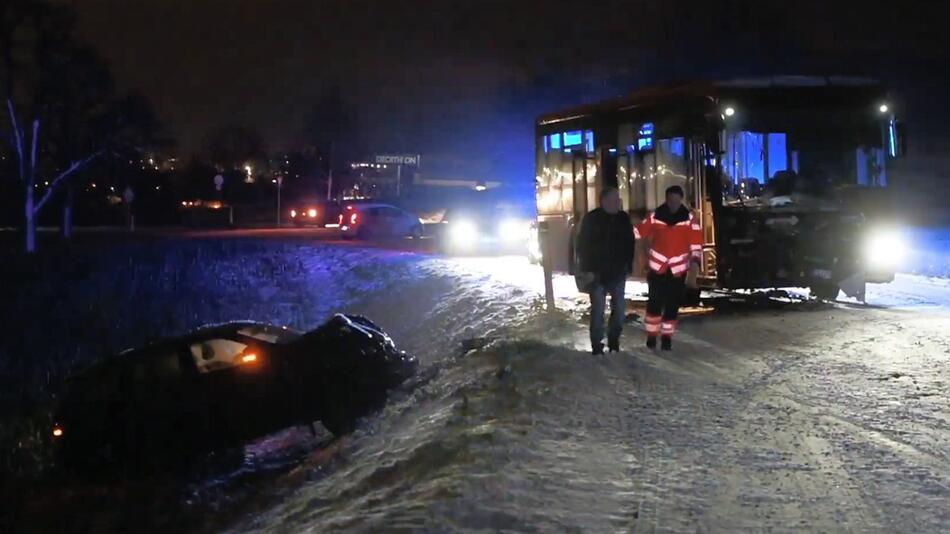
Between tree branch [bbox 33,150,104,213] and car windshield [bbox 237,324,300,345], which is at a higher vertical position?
tree branch [bbox 33,150,104,213]

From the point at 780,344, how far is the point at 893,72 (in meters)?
34.2

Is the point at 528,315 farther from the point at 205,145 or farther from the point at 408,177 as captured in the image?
the point at 205,145

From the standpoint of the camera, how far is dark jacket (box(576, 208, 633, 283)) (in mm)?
10938

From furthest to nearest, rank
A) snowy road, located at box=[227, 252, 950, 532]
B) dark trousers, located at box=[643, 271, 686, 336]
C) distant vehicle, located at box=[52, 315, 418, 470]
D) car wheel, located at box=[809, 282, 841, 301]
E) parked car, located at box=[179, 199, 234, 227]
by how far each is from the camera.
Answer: parked car, located at box=[179, 199, 234, 227]
car wheel, located at box=[809, 282, 841, 301]
distant vehicle, located at box=[52, 315, 418, 470]
dark trousers, located at box=[643, 271, 686, 336]
snowy road, located at box=[227, 252, 950, 532]

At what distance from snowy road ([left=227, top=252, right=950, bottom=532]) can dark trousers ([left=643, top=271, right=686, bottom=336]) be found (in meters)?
0.36

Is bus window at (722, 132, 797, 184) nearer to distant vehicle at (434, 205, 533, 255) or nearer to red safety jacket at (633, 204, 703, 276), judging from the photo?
red safety jacket at (633, 204, 703, 276)

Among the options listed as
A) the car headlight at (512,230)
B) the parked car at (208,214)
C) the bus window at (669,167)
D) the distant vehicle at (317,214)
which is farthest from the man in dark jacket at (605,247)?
the parked car at (208,214)

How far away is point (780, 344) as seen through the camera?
12289 millimetres

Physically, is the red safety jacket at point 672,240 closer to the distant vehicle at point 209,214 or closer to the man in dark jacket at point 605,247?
the man in dark jacket at point 605,247

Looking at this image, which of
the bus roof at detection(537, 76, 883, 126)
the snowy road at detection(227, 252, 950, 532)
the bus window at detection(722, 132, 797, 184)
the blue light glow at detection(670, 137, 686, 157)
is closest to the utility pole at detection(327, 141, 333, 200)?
the bus roof at detection(537, 76, 883, 126)

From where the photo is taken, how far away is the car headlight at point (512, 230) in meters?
32.2

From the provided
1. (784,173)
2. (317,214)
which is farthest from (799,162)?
(317,214)

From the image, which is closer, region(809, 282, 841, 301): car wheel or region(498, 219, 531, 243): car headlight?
region(809, 282, 841, 301): car wheel

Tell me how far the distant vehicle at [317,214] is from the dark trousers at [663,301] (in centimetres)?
4162
